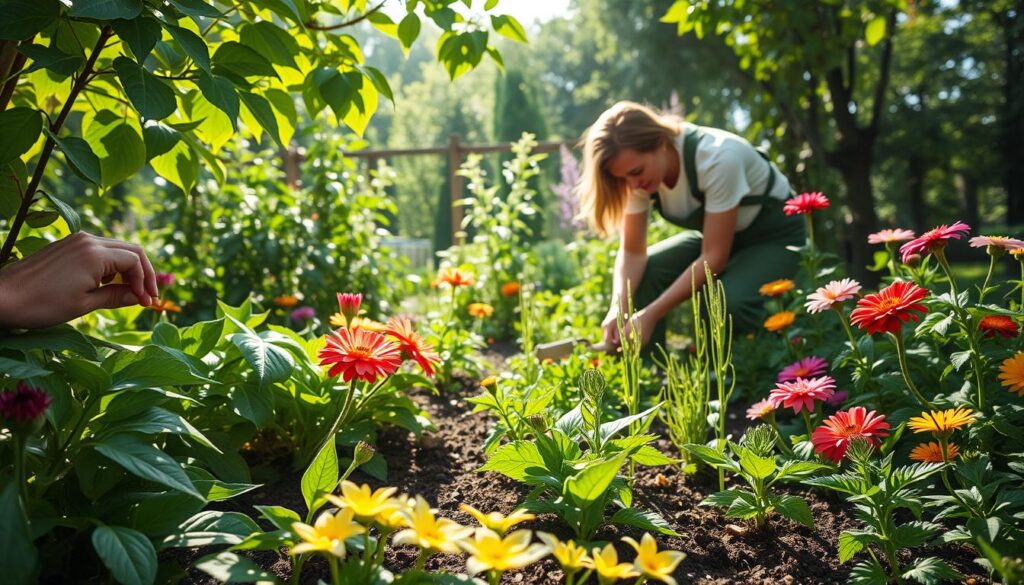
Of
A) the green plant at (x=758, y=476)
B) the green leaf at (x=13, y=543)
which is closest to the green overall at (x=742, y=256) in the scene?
the green plant at (x=758, y=476)

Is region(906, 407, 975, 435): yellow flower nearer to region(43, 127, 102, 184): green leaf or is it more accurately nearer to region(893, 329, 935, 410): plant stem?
region(893, 329, 935, 410): plant stem

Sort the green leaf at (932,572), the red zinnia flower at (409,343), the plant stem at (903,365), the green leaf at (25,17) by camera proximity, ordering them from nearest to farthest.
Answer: the green leaf at (25,17) → the green leaf at (932,572) → the plant stem at (903,365) → the red zinnia flower at (409,343)

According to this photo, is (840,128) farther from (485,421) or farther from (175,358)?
(175,358)

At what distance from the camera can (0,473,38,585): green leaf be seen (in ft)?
2.54

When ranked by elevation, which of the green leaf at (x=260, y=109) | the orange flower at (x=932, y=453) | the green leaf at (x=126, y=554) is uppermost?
the green leaf at (x=260, y=109)

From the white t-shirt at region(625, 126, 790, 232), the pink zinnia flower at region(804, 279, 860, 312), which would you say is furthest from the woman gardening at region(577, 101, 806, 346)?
the pink zinnia flower at region(804, 279, 860, 312)

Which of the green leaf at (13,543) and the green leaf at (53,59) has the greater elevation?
the green leaf at (53,59)

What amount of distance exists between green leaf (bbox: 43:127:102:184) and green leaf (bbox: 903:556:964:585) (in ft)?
4.69

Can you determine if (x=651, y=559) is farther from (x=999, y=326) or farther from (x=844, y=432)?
(x=999, y=326)

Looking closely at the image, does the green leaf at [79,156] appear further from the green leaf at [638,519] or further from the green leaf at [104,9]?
the green leaf at [638,519]

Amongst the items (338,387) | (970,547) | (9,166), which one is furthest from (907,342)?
(9,166)

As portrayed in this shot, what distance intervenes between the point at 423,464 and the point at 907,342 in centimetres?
125

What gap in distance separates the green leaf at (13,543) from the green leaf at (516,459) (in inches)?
27.8

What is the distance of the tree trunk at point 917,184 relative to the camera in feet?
51.9
